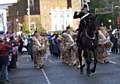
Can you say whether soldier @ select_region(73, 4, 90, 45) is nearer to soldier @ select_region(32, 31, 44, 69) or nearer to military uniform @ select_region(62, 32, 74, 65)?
soldier @ select_region(32, 31, 44, 69)

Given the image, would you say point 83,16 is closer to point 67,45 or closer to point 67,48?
point 67,45

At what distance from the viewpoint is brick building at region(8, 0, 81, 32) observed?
116688 millimetres

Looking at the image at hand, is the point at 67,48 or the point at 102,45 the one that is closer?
the point at 102,45

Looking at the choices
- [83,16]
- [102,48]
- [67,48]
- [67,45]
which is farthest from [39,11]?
[83,16]

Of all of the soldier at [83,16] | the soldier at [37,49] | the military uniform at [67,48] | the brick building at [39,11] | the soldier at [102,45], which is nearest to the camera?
the soldier at [83,16]

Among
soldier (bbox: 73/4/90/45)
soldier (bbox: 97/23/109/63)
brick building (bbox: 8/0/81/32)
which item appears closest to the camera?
soldier (bbox: 73/4/90/45)

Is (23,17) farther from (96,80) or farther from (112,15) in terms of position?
(96,80)

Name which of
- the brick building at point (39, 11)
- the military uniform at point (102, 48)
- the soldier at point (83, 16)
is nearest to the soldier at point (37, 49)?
the military uniform at point (102, 48)

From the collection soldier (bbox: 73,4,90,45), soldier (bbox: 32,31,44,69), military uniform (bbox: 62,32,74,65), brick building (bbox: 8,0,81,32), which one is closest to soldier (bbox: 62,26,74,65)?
military uniform (bbox: 62,32,74,65)

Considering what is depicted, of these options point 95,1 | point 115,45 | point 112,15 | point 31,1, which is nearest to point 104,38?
point 115,45

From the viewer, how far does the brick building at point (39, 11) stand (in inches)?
4594

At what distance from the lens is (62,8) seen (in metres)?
121

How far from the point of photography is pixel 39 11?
396 ft

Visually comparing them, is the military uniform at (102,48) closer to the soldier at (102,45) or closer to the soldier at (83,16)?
the soldier at (102,45)
